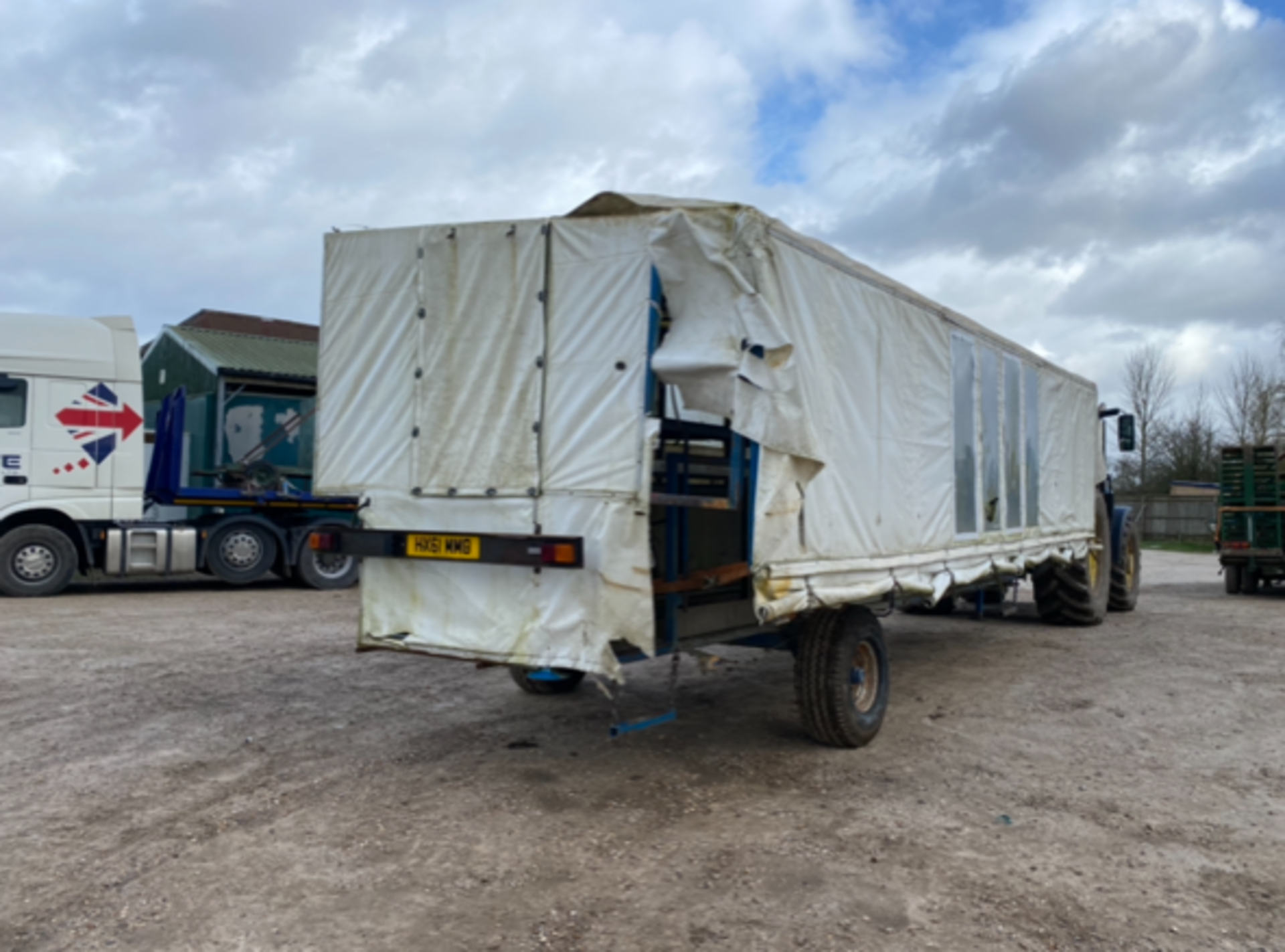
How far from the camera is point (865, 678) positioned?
19.4 ft

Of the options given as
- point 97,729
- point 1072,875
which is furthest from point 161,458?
point 1072,875

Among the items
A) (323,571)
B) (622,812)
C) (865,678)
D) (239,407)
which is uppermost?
(239,407)

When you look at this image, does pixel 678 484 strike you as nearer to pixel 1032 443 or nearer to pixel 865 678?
pixel 865 678

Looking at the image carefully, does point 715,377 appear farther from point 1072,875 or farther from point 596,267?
point 1072,875

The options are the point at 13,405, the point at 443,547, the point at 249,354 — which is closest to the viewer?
the point at 443,547

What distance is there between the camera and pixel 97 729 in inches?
232

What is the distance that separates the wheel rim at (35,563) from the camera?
40.2 ft

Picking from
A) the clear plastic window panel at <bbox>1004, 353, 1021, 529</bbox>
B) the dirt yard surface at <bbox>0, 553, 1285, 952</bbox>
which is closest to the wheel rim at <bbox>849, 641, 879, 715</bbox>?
the dirt yard surface at <bbox>0, 553, 1285, 952</bbox>

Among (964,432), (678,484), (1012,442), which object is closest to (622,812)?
(678,484)

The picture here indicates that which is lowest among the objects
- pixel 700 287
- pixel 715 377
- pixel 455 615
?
pixel 455 615

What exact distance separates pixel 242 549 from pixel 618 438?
10979 millimetres

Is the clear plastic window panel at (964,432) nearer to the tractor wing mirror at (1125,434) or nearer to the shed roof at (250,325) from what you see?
the tractor wing mirror at (1125,434)

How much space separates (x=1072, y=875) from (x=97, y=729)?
5361mm

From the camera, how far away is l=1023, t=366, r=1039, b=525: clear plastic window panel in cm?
862
